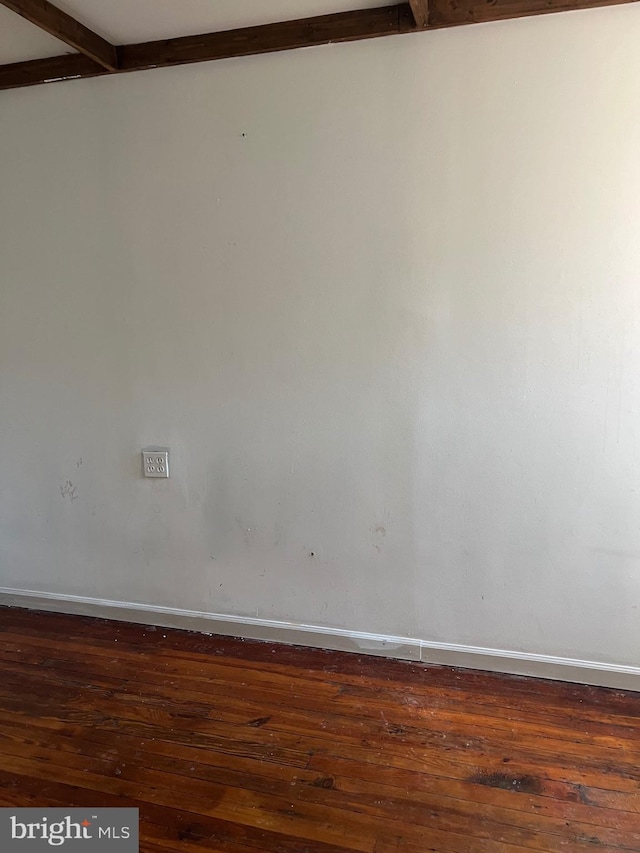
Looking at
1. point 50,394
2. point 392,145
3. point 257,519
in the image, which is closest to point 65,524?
point 50,394

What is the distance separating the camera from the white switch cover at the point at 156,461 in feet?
8.26

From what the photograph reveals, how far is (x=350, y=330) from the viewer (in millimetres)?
2221

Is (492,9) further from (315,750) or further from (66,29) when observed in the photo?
(315,750)

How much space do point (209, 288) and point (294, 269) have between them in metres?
0.37

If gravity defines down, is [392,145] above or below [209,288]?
above

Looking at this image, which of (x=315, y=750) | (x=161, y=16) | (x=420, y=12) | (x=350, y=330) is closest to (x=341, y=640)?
(x=315, y=750)

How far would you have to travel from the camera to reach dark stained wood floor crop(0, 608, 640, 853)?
154 cm

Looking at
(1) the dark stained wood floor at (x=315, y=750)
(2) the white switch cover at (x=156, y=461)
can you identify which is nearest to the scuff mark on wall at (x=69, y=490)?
(2) the white switch cover at (x=156, y=461)

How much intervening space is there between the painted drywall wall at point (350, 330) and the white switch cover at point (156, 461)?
4 cm

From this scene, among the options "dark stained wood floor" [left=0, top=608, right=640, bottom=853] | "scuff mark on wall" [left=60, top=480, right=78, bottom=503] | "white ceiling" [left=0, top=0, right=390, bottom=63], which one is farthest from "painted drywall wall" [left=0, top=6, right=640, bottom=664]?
"dark stained wood floor" [left=0, top=608, right=640, bottom=853]

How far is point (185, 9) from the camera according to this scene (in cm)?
203

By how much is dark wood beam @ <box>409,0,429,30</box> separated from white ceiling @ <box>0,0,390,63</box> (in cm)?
15

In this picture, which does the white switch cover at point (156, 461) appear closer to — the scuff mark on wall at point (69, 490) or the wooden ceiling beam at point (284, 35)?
the scuff mark on wall at point (69, 490)

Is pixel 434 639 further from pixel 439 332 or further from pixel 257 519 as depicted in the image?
pixel 439 332
